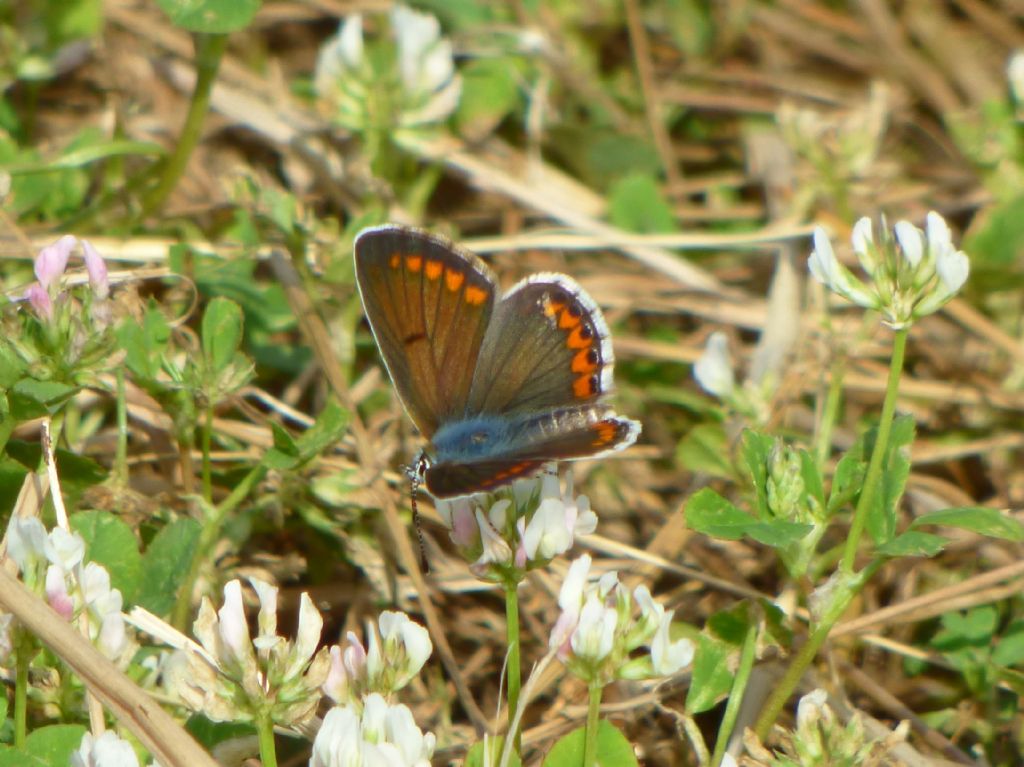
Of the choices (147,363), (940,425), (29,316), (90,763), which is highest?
(29,316)

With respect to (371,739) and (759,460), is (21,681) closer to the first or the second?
(371,739)

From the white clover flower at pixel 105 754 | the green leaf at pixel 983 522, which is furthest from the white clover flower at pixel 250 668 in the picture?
the green leaf at pixel 983 522

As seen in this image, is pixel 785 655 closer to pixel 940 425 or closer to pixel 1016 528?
pixel 1016 528

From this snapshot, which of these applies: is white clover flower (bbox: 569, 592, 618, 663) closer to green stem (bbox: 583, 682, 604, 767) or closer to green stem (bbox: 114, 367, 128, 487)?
green stem (bbox: 583, 682, 604, 767)

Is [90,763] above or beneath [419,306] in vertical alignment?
beneath

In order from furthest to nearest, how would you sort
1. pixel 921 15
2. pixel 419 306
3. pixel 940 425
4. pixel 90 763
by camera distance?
1. pixel 921 15
2. pixel 940 425
3. pixel 419 306
4. pixel 90 763

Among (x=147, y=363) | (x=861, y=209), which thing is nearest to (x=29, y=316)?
(x=147, y=363)

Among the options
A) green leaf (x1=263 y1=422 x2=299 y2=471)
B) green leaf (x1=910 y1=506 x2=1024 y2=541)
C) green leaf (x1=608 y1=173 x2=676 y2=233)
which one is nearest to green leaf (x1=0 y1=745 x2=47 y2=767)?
green leaf (x1=263 y1=422 x2=299 y2=471)

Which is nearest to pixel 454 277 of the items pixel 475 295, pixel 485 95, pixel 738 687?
pixel 475 295
